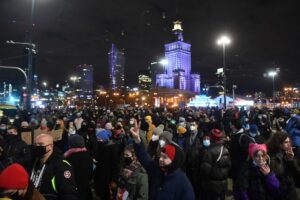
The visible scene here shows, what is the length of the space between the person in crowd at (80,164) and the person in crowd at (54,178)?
141 cm

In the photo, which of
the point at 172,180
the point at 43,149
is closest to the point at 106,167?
the point at 43,149

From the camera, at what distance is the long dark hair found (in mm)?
4863

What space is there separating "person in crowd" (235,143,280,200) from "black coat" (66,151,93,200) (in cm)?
271

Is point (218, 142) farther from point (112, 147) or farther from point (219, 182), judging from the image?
point (112, 147)

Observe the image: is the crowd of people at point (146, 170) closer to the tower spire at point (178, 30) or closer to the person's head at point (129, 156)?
the person's head at point (129, 156)

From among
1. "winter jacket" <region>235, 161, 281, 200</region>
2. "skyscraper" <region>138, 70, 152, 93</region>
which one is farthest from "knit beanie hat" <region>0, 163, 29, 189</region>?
"skyscraper" <region>138, 70, 152, 93</region>

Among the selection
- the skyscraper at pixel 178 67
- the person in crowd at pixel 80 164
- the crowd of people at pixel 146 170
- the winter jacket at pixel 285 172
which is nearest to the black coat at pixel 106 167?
the crowd of people at pixel 146 170

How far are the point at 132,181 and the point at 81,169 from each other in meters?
1.26

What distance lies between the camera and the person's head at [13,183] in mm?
2658

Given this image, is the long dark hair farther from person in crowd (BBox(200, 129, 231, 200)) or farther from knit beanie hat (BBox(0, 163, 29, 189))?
knit beanie hat (BBox(0, 163, 29, 189))

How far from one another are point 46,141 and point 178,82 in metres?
132

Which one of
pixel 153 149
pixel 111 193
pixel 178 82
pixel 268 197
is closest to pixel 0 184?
pixel 268 197

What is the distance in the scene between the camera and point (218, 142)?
6.02 meters

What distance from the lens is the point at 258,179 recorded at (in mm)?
4156
